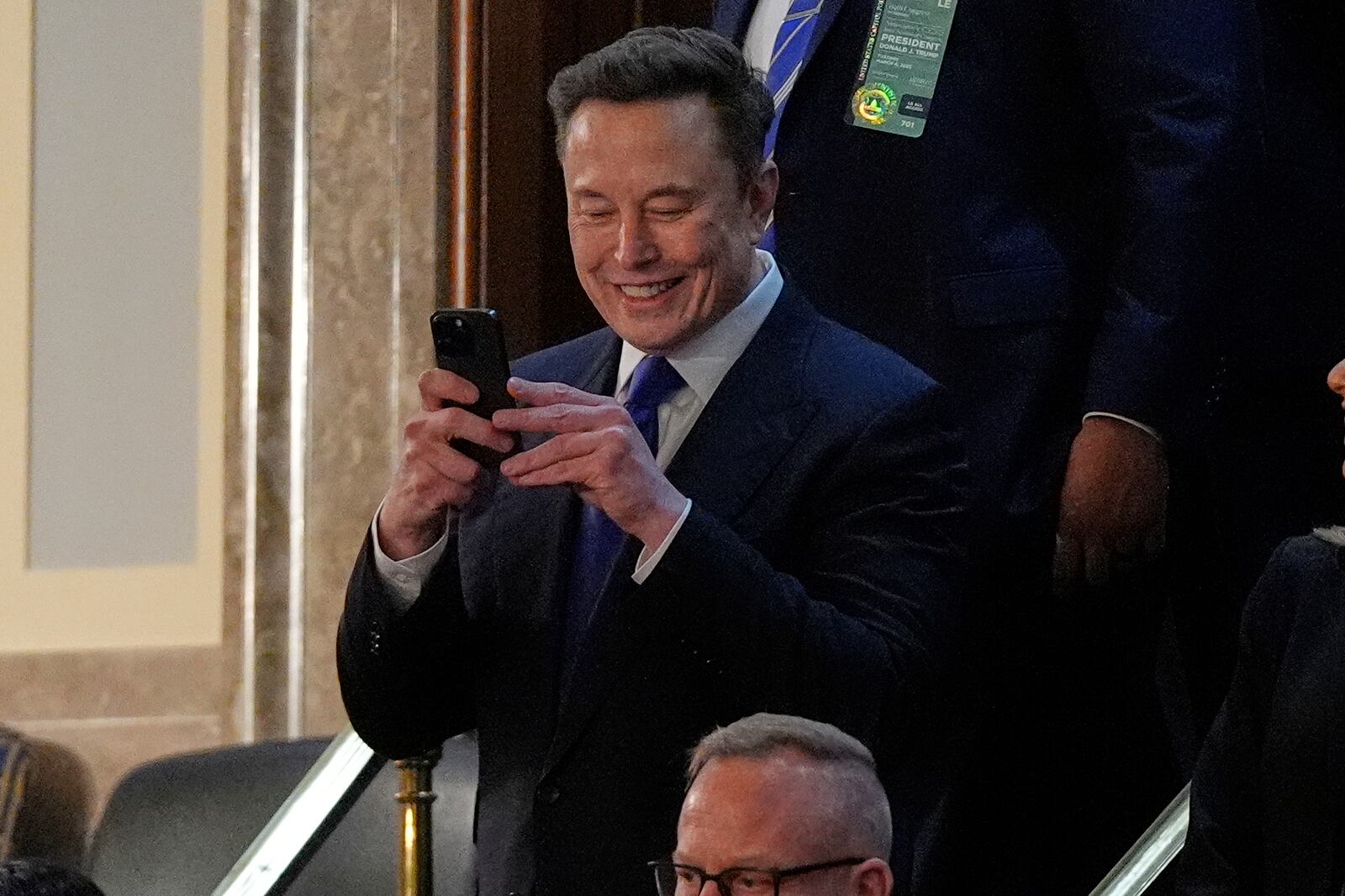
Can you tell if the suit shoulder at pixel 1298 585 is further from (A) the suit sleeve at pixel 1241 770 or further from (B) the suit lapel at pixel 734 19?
(B) the suit lapel at pixel 734 19

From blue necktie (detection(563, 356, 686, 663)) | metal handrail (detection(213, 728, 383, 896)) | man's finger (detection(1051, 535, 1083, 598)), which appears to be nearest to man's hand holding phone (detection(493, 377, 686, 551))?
blue necktie (detection(563, 356, 686, 663))

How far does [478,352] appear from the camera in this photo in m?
2.13

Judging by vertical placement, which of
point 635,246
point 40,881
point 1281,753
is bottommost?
point 40,881

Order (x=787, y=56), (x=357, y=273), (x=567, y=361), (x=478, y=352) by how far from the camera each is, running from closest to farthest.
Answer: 1. (x=478, y=352)
2. (x=567, y=361)
3. (x=787, y=56)
4. (x=357, y=273)

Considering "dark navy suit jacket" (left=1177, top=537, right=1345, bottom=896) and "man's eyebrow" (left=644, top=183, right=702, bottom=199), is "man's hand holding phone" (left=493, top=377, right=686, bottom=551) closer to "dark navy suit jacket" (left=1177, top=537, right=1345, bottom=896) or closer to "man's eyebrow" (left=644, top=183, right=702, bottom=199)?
"man's eyebrow" (left=644, top=183, right=702, bottom=199)

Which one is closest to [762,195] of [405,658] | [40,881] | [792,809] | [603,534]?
[603,534]

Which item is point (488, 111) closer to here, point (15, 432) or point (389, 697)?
point (15, 432)

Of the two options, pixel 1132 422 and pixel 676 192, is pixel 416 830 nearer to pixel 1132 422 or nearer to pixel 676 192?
pixel 676 192

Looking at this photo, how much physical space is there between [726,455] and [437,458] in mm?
302

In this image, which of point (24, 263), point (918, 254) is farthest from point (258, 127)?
point (918, 254)

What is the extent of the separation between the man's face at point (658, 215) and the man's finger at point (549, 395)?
205 mm

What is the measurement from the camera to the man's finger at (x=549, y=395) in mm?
2104

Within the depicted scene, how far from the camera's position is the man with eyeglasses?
5.92 ft

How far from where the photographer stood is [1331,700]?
6.38ft
